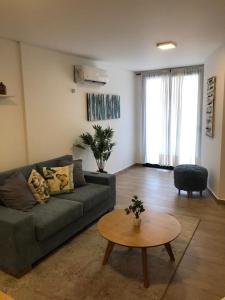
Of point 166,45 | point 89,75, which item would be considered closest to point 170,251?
point 166,45

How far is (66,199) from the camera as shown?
3211mm

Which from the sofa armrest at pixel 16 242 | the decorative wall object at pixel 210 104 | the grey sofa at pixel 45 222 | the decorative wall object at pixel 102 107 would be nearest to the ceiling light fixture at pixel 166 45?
the decorative wall object at pixel 210 104

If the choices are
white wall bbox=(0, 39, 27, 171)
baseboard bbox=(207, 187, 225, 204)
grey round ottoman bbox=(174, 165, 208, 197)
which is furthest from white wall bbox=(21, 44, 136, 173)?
baseboard bbox=(207, 187, 225, 204)

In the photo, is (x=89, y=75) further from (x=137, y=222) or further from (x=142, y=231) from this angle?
(x=142, y=231)

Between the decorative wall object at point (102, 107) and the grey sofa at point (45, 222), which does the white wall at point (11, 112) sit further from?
the decorative wall object at point (102, 107)

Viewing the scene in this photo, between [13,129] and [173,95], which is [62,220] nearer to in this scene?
[13,129]

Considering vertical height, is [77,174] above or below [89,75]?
below

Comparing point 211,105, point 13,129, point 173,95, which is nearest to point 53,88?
point 13,129

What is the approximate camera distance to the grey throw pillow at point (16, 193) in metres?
2.74

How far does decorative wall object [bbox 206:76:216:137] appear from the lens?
429cm

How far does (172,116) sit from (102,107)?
190 centimetres

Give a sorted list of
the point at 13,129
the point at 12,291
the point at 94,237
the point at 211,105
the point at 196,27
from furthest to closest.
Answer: the point at 211,105, the point at 13,129, the point at 94,237, the point at 196,27, the point at 12,291

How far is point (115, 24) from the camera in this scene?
2.76 meters

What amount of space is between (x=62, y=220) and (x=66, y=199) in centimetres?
49
